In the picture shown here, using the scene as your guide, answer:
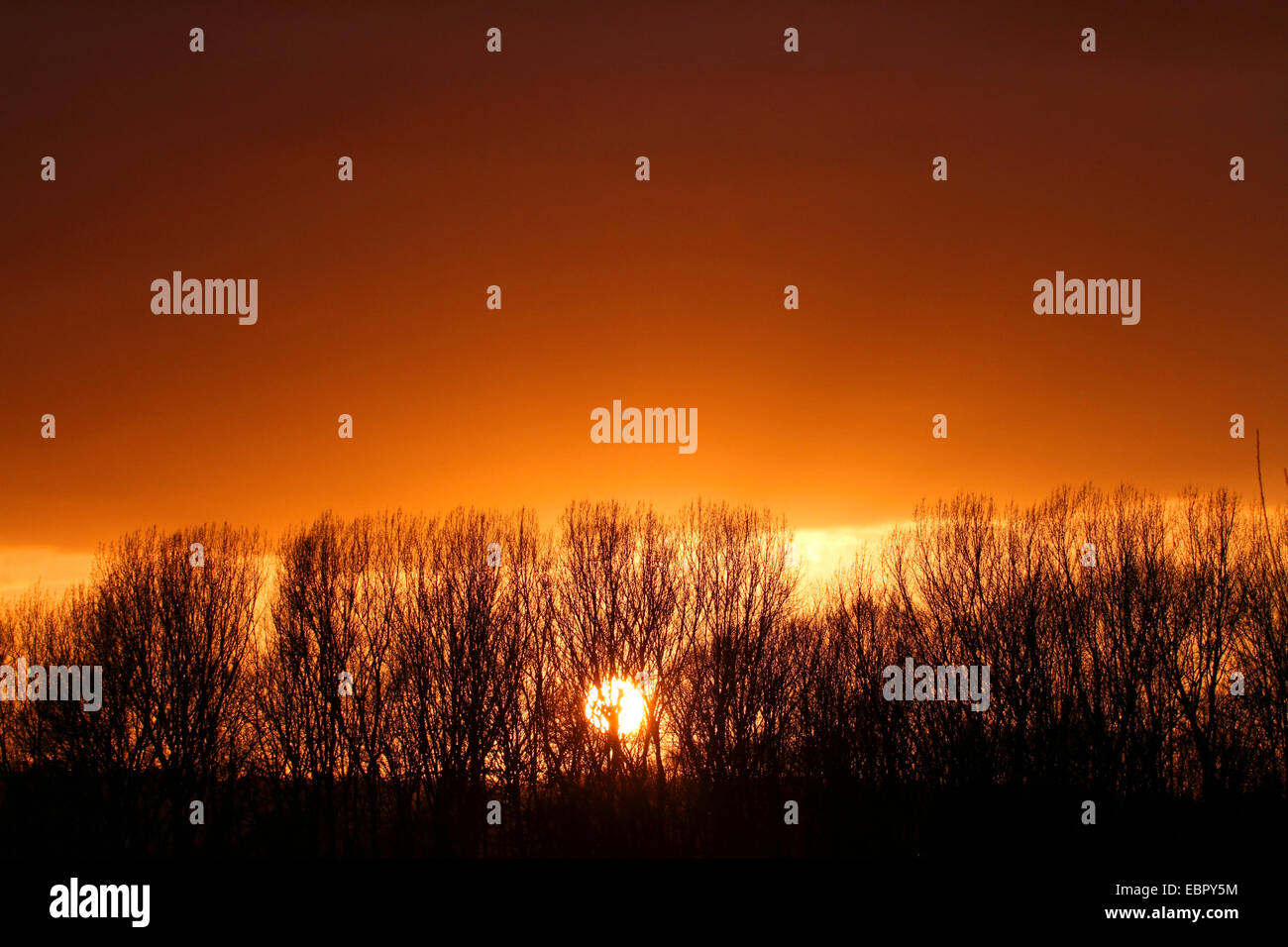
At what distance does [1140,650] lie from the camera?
46.9 m

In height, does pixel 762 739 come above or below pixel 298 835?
above

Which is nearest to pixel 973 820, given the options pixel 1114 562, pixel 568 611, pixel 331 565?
pixel 1114 562

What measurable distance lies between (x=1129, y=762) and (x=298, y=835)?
33.8 meters

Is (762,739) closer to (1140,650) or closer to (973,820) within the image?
(973,820)

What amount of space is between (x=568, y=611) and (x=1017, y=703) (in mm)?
19225

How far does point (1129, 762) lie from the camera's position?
45.2 metres

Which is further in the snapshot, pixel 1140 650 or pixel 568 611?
pixel 568 611
